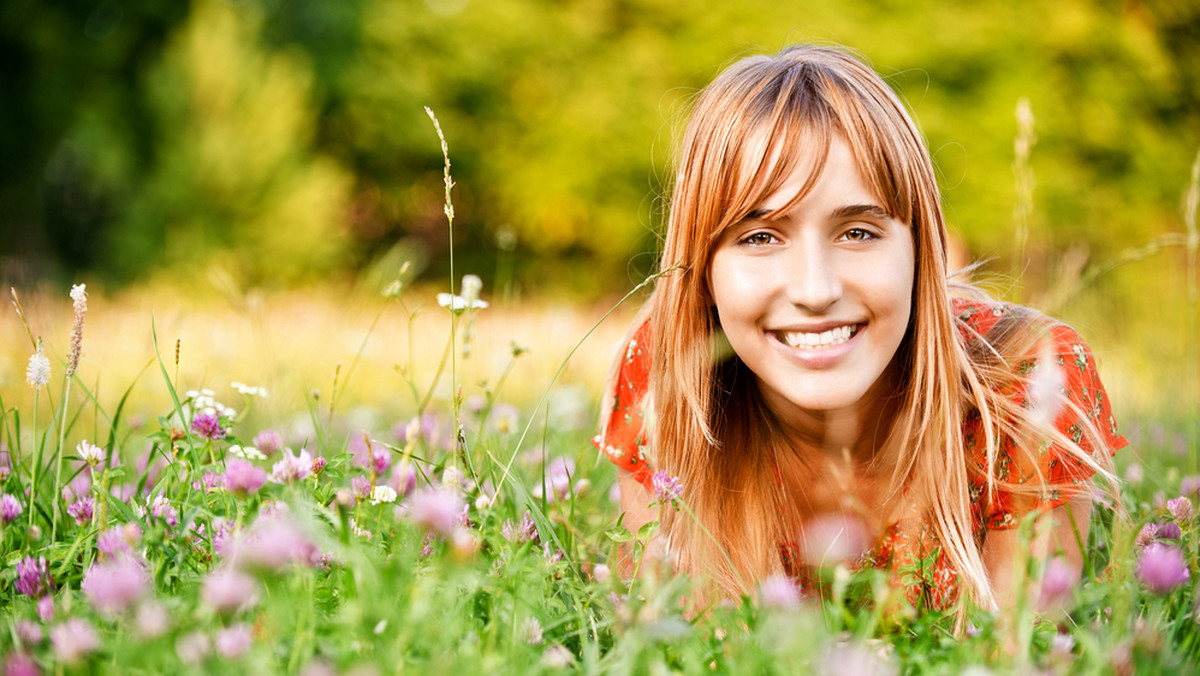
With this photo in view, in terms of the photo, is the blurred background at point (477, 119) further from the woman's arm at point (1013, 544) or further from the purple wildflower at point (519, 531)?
the purple wildflower at point (519, 531)

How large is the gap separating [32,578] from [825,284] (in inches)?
51.1

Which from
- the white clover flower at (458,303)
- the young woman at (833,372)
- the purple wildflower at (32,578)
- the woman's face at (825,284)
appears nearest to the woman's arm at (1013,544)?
the young woman at (833,372)

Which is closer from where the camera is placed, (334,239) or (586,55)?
(334,239)

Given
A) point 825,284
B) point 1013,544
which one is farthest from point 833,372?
point 1013,544

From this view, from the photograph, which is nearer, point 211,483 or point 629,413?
point 211,483

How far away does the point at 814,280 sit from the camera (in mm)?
1667

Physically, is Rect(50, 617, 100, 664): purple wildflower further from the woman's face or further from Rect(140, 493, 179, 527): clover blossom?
the woman's face

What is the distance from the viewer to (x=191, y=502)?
59.7 inches

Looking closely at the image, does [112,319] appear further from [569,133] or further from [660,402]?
[569,133]

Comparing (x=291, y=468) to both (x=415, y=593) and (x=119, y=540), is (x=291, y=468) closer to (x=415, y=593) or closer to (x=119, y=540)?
(x=119, y=540)

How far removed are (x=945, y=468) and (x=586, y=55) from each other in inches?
697

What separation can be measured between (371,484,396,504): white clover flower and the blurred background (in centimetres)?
1283

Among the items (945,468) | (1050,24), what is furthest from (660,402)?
(1050,24)

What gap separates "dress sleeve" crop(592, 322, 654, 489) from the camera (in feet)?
7.01
